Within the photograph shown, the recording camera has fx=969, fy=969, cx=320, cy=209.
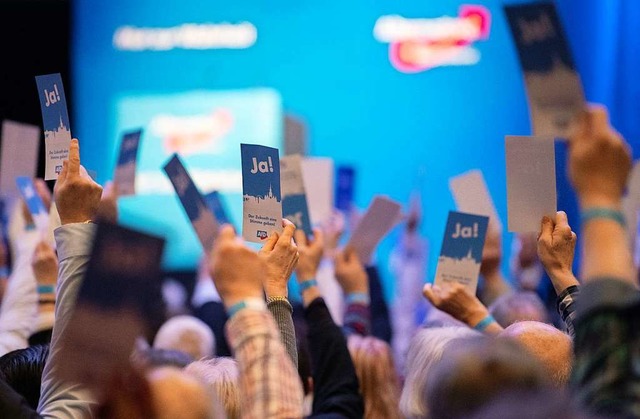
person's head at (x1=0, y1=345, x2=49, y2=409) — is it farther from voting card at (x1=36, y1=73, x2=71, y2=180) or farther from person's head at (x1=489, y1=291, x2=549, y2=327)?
person's head at (x1=489, y1=291, x2=549, y2=327)

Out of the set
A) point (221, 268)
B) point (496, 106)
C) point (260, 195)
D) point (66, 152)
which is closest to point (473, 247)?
point (260, 195)

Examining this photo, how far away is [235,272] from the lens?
56.6 inches

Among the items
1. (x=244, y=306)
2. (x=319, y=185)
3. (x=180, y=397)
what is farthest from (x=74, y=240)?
(x=319, y=185)

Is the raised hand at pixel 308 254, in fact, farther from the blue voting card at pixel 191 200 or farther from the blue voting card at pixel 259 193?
the blue voting card at pixel 259 193

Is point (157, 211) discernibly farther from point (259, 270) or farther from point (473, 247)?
point (259, 270)

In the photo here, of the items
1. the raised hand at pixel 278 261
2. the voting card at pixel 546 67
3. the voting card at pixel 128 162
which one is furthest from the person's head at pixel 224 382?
the voting card at pixel 128 162

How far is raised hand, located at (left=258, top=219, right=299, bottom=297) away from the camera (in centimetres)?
190

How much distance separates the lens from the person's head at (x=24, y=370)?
200cm

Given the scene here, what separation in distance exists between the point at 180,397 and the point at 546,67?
3.51ft

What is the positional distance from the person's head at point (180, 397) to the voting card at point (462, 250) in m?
1.28

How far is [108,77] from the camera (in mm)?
7172

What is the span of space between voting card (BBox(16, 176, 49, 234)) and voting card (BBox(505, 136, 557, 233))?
1.46 m

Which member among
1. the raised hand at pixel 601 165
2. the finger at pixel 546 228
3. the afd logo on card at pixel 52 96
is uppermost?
the afd logo on card at pixel 52 96

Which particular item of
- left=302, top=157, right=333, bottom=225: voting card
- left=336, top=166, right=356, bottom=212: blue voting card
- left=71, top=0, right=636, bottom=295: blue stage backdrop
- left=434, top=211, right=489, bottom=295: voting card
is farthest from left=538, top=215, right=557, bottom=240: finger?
left=71, top=0, right=636, bottom=295: blue stage backdrop
